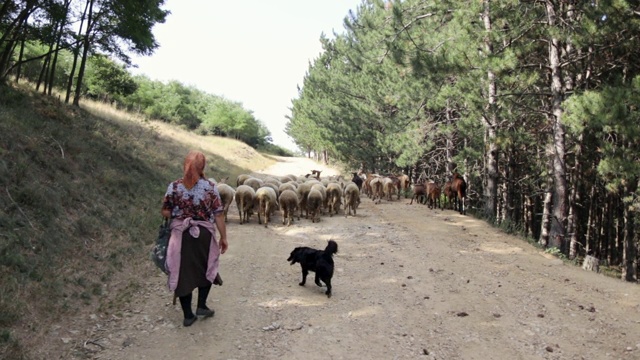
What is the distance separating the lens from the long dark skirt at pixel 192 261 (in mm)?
4918

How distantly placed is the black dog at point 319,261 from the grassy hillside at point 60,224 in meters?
2.67

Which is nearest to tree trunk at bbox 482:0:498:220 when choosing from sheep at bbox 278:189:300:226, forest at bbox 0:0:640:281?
forest at bbox 0:0:640:281

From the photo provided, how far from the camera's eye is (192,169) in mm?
4887

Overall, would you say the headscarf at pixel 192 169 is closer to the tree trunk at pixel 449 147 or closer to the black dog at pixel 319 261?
the black dog at pixel 319 261

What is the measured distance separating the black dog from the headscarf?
96.4 inches

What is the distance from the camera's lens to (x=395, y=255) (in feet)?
30.0

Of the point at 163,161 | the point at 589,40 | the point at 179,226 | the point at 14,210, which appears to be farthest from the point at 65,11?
the point at 589,40

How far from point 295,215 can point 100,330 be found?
854 centimetres

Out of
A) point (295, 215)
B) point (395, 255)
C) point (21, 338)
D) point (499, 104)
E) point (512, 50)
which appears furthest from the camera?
point (295, 215)

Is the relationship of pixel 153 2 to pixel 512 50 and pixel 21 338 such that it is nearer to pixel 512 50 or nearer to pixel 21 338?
pixel 512 50

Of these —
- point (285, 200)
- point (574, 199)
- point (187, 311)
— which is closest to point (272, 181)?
point (285, 200)

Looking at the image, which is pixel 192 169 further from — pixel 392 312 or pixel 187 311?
pixel 392 312

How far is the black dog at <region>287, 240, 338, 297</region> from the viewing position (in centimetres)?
643

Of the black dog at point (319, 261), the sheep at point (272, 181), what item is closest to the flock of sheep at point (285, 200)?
the sheep at point (272, 181)
